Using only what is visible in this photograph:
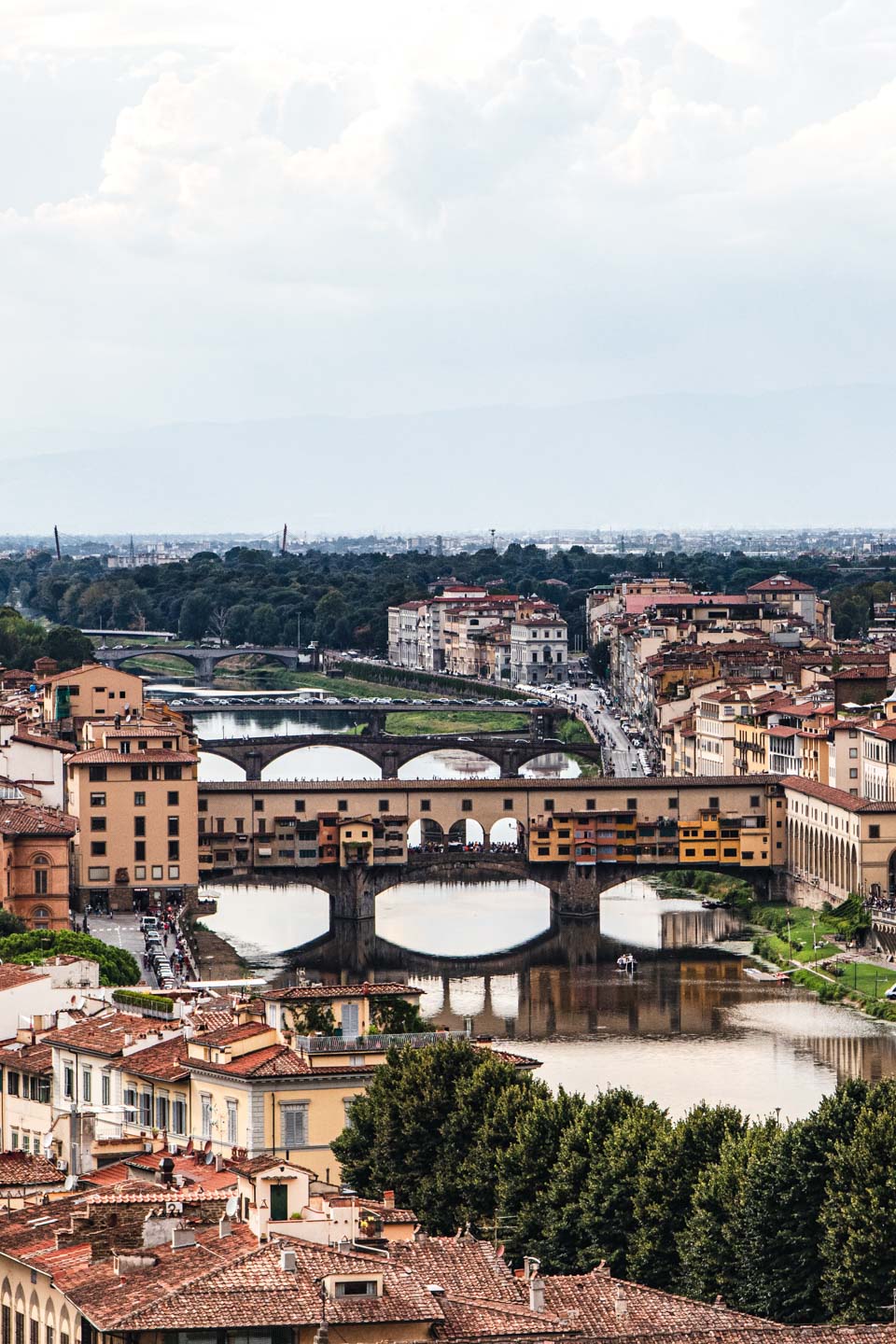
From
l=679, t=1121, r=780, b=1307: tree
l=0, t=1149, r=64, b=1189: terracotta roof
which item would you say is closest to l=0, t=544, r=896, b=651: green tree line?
l=679, t=1121, r=780, b=1307: tree

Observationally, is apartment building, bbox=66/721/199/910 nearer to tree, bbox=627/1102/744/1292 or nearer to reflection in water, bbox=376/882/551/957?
reflection in water, bbox=376/882/551/957

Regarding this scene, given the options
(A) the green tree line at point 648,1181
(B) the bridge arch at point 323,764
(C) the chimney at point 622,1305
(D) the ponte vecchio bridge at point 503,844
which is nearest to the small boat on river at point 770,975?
(D) the ponte vecchio bridge at point 503,844

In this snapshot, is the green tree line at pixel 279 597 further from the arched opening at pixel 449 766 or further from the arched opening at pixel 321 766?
the arched opening at pixel 321 766

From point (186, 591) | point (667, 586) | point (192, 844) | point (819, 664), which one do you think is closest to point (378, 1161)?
point (192, 844)

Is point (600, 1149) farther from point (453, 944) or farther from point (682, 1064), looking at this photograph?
point (453, 944)

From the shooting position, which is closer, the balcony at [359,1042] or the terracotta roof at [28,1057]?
the balcony at [359,1042]
